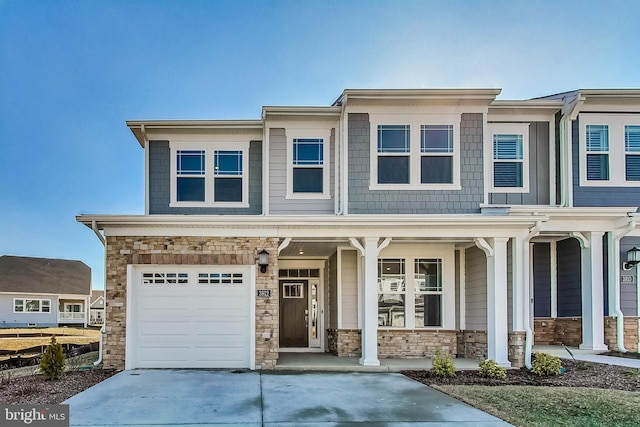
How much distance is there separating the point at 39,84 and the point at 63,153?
308 centimetres

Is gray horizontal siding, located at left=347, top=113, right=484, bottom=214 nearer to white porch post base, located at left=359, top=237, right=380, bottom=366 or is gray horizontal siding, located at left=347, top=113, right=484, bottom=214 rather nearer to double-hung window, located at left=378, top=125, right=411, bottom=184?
double-hung window, located at left=378, top=125, right=411, bottom=184

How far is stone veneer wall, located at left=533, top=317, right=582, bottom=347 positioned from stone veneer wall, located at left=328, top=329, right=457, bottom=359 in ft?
7.21

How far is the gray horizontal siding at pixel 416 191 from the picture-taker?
11.3 metres

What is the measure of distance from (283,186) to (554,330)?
7.28 metres

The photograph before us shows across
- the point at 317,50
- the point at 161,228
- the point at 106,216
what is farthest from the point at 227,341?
the point at 317,50

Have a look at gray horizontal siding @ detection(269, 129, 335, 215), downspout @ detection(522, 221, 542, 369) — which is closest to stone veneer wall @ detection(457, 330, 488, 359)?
downspout @ detection(522, 221, 542, 369)

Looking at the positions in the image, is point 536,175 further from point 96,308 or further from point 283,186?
point 96,308

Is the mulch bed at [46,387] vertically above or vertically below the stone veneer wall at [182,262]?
below

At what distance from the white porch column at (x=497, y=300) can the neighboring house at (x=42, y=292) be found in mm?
31362

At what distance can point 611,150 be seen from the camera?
11.9 metres

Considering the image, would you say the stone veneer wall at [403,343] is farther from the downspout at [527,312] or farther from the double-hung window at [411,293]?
the downspout at [527,312]

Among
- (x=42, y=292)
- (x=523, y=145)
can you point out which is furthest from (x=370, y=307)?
(x=42, y=292)

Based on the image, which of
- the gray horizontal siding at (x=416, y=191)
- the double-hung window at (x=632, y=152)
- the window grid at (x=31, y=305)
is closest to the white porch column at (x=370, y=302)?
the gray horizontal siding at (x=416, y=191)

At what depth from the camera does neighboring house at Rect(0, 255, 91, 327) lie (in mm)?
32188
